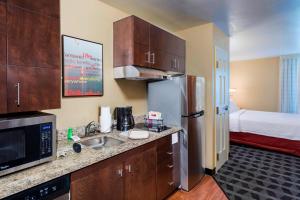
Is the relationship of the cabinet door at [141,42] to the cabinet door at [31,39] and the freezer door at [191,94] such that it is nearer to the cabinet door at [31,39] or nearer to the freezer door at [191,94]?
the freezer door at [191,94]

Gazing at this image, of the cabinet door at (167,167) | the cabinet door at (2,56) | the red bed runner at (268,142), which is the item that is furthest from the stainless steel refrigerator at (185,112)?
the red bed runner at (268,142)

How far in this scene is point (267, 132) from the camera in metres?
4.04

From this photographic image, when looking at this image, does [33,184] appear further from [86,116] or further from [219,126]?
[219,126]

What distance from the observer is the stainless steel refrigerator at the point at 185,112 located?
7.62ft

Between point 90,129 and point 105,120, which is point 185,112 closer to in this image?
point 105,120

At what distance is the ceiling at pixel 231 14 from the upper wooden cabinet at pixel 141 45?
27cm

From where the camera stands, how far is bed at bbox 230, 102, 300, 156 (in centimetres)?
374

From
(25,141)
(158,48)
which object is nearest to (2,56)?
(25,141)

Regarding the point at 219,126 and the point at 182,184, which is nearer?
the point at 182,184

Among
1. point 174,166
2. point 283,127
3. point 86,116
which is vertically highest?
point 86,116

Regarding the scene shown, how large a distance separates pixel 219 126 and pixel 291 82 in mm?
4068

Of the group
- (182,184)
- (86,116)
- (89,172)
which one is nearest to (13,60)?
(89,172)

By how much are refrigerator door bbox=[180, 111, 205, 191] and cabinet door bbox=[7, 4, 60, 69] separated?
1661mm

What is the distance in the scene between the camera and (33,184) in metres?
1.01
